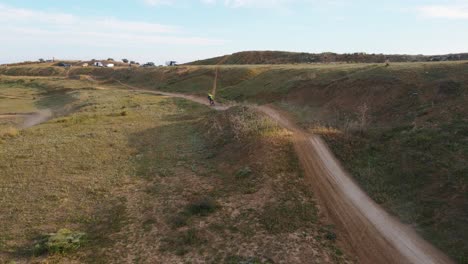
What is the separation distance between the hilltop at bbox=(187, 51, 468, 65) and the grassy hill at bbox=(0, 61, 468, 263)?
2166 cm

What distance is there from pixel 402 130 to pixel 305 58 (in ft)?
211

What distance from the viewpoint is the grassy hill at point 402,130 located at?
49.9 ft

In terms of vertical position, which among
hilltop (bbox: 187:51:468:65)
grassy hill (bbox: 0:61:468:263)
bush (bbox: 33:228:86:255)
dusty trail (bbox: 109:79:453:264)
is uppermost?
hilltop (bbox: 187:51:468:65)

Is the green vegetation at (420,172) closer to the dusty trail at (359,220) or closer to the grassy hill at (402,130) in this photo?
the grassy hill at (402,130)

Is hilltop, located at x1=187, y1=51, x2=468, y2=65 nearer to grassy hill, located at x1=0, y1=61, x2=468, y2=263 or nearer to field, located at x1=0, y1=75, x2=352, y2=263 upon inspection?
grassy hill, located at x1=0, y1=61, x2=468, y2=263

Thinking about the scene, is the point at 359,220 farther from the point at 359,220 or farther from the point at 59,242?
the point at 59,242

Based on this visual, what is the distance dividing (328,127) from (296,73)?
74.0 ft

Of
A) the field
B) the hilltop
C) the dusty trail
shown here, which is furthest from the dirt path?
the hilltop

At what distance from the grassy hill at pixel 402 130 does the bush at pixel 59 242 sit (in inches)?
507

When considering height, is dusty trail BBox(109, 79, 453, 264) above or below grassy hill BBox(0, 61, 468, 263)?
below

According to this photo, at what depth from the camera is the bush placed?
13.9 metres

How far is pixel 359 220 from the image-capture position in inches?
603

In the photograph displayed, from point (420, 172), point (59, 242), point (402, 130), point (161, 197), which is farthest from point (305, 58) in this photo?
point (59, 242)

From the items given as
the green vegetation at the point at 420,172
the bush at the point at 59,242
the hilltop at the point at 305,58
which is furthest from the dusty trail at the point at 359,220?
the hilltop at the point at 305,58
